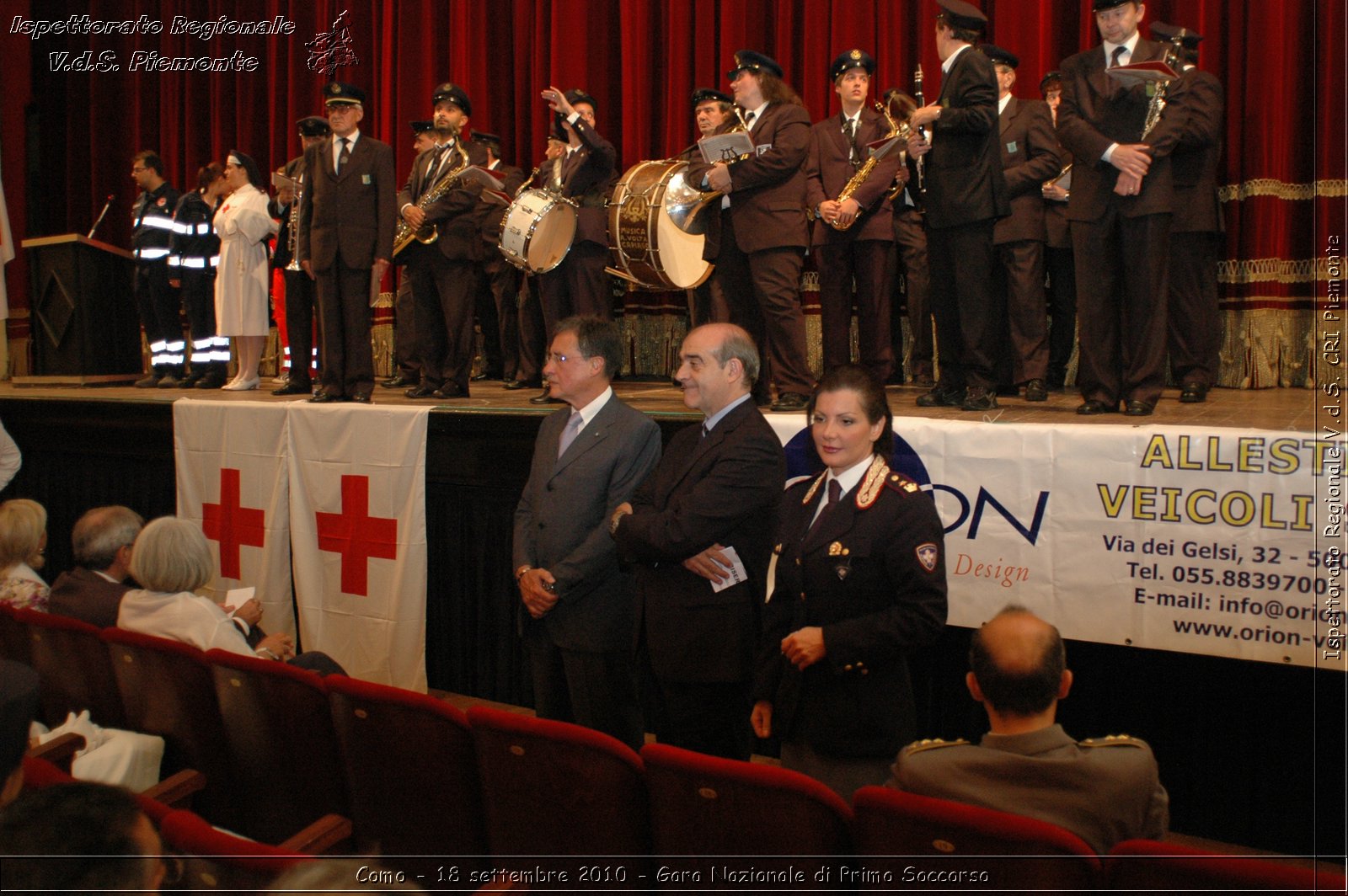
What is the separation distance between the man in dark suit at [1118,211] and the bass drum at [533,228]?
2595 millimetres

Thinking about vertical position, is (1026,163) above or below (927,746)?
above

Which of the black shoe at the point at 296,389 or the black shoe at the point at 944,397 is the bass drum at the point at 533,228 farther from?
the black shoe at the point at 944,397

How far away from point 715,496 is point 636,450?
59 centimetres

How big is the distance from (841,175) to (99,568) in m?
4.10

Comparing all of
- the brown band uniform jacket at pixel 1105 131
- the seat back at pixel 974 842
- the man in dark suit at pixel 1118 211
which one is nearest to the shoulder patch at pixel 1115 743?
the seat back at pixel 974 842

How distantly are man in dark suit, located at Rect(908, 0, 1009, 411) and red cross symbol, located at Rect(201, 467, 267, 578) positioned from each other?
366cm

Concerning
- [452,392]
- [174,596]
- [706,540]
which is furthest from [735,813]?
[452,392]

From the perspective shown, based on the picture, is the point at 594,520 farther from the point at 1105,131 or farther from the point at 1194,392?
the point at 1194,392

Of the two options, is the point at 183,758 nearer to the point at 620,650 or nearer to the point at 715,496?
the point at 620,650

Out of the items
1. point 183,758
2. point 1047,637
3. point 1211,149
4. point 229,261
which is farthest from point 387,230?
point 1047,637

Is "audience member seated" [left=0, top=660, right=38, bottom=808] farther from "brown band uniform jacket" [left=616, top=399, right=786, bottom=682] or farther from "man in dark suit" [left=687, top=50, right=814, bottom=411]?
"man in dark suit" [left=687, top=50, right=814, bottom=411]

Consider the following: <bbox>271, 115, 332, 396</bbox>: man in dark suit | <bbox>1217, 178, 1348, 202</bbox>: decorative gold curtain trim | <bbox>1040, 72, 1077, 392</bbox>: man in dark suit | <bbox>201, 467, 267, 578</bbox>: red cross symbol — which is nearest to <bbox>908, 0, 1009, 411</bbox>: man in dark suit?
<bbox>1040, 72, 1077, 392</bbox>: man in dark suit

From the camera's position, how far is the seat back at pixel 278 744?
273 cm

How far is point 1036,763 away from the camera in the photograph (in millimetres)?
1926
